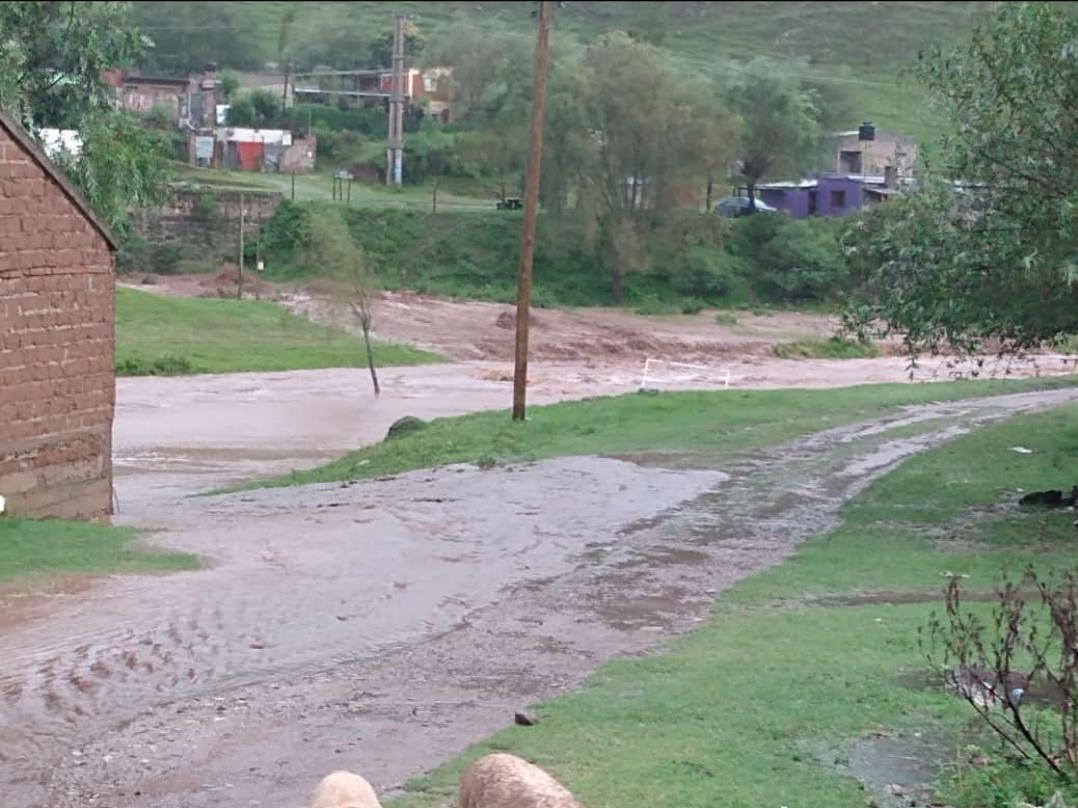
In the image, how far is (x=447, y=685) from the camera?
1101 cm

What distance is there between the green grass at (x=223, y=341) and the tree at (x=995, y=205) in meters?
37.0

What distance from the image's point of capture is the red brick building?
17.0m

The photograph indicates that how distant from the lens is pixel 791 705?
9773mm

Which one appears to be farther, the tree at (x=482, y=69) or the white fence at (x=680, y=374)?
the tree at (x=482, y=69)

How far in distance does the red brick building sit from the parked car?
215 ft

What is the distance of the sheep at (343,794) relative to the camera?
6.99 meters

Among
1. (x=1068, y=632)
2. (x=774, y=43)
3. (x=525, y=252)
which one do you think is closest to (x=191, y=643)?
(x=1068, y=632)

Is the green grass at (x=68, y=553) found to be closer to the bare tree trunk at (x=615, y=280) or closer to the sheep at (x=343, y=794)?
the sheep at (x=343, y=794)

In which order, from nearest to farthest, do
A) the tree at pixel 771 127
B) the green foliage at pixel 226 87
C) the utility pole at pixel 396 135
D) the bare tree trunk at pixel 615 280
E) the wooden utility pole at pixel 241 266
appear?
the wooden utility pole at pixel 241 266 < the bare tree trunk at pixel 615 280 < the tree at pixel 771 127 < the utility pole at pixel 396 135 < the green foliage at pixel 226 87

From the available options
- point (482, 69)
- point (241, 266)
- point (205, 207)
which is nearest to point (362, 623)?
point (241, 266)


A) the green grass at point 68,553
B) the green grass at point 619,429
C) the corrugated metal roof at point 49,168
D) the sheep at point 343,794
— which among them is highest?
the corrugated metal roof at point 49,168

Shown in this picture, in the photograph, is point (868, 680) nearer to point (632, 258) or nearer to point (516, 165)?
point (632, 258)

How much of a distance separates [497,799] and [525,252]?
22.4 meters

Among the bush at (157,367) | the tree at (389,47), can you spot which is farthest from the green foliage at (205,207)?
the tree at (389,47)
